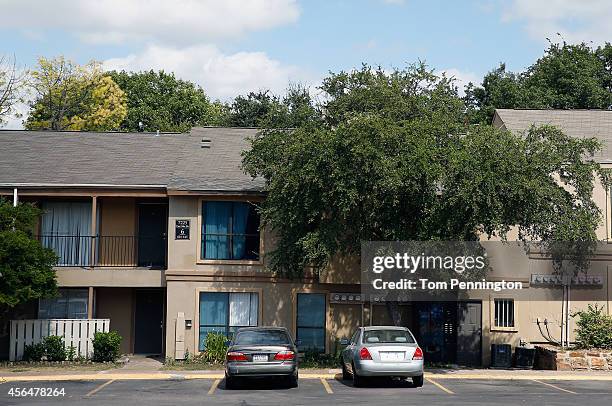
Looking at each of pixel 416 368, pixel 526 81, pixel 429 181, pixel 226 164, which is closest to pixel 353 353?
pixel 416 368

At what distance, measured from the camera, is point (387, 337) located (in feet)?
68.5

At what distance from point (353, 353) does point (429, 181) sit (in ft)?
17.5

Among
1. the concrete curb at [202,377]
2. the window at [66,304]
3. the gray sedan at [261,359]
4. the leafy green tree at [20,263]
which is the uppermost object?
the leafy green tree at [20,263]

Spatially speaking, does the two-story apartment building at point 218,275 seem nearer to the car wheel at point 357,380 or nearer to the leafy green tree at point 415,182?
the leafy green tree at point 415,182

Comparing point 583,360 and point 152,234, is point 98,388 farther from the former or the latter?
point 583,360

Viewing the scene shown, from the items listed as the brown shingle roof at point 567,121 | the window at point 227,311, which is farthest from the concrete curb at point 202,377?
the brown shingle roof at point 567,121

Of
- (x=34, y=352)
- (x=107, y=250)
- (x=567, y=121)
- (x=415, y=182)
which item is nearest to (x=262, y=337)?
(x=415, y=182)

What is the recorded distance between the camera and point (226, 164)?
101ft

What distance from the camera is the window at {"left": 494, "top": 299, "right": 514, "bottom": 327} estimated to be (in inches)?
1143

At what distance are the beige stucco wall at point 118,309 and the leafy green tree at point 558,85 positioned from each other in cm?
2545

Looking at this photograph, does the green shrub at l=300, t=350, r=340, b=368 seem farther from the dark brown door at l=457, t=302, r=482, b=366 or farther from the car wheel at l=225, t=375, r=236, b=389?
the car wheel at l=225, t=375, r=236, b=389

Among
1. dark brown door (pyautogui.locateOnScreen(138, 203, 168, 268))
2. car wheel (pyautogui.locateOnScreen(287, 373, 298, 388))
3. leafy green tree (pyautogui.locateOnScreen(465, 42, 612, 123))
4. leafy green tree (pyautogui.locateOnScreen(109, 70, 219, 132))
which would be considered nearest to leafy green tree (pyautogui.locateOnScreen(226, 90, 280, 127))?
leafy green tree (pyautogui.locateOnScreen(109, 70, 219, 132))

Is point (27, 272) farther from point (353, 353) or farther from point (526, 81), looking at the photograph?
point (526, 81)

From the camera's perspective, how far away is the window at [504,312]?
29031 mm
